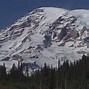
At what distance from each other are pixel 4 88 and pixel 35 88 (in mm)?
22346

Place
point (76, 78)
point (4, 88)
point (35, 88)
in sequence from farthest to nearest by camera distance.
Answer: point (76, 78)
point (35, 88)
point (4, 88)

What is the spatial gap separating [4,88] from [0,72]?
2122 inches

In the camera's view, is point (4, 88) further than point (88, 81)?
No

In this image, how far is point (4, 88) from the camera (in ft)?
359

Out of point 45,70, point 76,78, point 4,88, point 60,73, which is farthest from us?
point 45,70

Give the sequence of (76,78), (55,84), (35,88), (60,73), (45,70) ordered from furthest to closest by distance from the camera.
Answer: (45,70) < (60,73) < (76,78) < (55,84) < (35,88)

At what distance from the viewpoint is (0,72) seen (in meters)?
163

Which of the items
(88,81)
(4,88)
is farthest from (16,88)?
(88,81)

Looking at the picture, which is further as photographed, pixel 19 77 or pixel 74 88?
pixel 19 77

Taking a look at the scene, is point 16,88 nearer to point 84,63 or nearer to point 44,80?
point 44,80

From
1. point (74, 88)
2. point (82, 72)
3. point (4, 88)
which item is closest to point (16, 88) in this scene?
point (4, 88)

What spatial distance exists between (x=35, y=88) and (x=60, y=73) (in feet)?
129

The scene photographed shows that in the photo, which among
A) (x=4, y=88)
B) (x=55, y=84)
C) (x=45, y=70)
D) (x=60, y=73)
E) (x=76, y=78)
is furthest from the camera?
(x=45, y=70)

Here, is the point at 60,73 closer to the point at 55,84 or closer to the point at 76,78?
the point at 76,78
